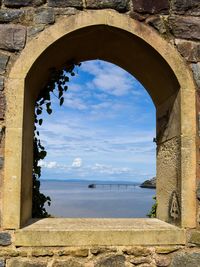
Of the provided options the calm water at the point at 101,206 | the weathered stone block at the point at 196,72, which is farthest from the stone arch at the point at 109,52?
the calm water at the point at 101,206

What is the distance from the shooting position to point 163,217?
12.2 feet

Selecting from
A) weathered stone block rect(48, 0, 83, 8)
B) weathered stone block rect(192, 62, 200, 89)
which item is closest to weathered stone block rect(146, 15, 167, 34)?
weathered stone block rect(192, 62, 200, 89)

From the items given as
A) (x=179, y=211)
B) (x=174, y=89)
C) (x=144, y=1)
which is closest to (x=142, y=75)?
(x=174, y=89)

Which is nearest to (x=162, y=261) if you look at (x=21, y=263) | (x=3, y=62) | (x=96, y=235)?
(x=96, y=235)

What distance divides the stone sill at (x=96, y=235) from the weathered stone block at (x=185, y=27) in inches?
63.7

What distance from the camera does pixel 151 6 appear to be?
3365 millimetres

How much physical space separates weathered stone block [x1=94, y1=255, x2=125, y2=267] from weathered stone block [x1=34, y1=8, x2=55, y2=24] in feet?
6.41

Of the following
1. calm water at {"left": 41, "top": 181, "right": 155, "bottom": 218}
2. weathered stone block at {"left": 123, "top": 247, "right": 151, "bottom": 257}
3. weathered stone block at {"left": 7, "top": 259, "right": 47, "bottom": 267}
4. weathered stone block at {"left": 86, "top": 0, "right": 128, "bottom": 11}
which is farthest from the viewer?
calm water at {"left": 41, "top": 181, "right": 155, "bottom": 218}

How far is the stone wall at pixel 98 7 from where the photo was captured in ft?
10.2

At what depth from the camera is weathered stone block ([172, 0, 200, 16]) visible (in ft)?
11.1

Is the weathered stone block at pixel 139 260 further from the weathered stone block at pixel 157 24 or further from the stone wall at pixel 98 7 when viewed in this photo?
the weathered stone block at pixel 157 24

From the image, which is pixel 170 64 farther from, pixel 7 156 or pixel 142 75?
pixel 7 156

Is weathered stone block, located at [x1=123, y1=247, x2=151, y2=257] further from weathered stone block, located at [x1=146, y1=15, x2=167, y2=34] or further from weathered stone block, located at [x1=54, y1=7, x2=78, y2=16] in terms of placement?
weathered stone block, located at [x1=54, y1=7, x2=78, y2=16]

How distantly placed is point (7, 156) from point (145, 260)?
→ 1.37 metres
